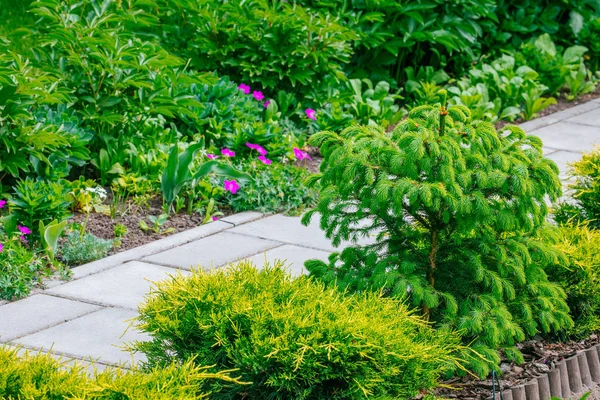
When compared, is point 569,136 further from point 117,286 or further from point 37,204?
point 37,204

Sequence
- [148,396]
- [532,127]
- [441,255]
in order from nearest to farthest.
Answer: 1. [148,396]
2. [441,255]
3. [532,127]

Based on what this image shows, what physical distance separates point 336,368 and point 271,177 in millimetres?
3171

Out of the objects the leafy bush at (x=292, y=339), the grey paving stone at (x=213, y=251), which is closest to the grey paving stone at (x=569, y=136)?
the grey paving stone at (x=213, y=251)

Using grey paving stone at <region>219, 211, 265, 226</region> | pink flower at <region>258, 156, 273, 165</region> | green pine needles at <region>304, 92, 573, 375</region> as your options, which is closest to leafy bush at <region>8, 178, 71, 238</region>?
grey paving stone at <region>219, 211, 265, 226</region>

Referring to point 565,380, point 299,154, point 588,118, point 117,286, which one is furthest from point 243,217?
point 588,118

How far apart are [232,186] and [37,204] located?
138 centimetres

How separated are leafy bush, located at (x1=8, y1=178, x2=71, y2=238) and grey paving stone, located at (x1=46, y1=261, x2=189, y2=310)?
0.48 m

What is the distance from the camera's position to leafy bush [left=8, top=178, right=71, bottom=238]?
16.3 feet

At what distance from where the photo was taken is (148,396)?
2619 mm

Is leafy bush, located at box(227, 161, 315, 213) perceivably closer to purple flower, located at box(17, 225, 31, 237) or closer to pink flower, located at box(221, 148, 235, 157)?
pink flower, located at box(221, 148, 235, 157)

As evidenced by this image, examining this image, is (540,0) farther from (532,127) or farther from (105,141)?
(105,141)

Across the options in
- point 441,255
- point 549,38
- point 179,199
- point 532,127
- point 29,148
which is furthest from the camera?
point 549,38

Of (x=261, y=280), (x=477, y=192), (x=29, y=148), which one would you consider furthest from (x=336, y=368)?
(x=29, y=148)

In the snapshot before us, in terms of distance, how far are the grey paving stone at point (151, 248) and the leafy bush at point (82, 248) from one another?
0.06 metres
